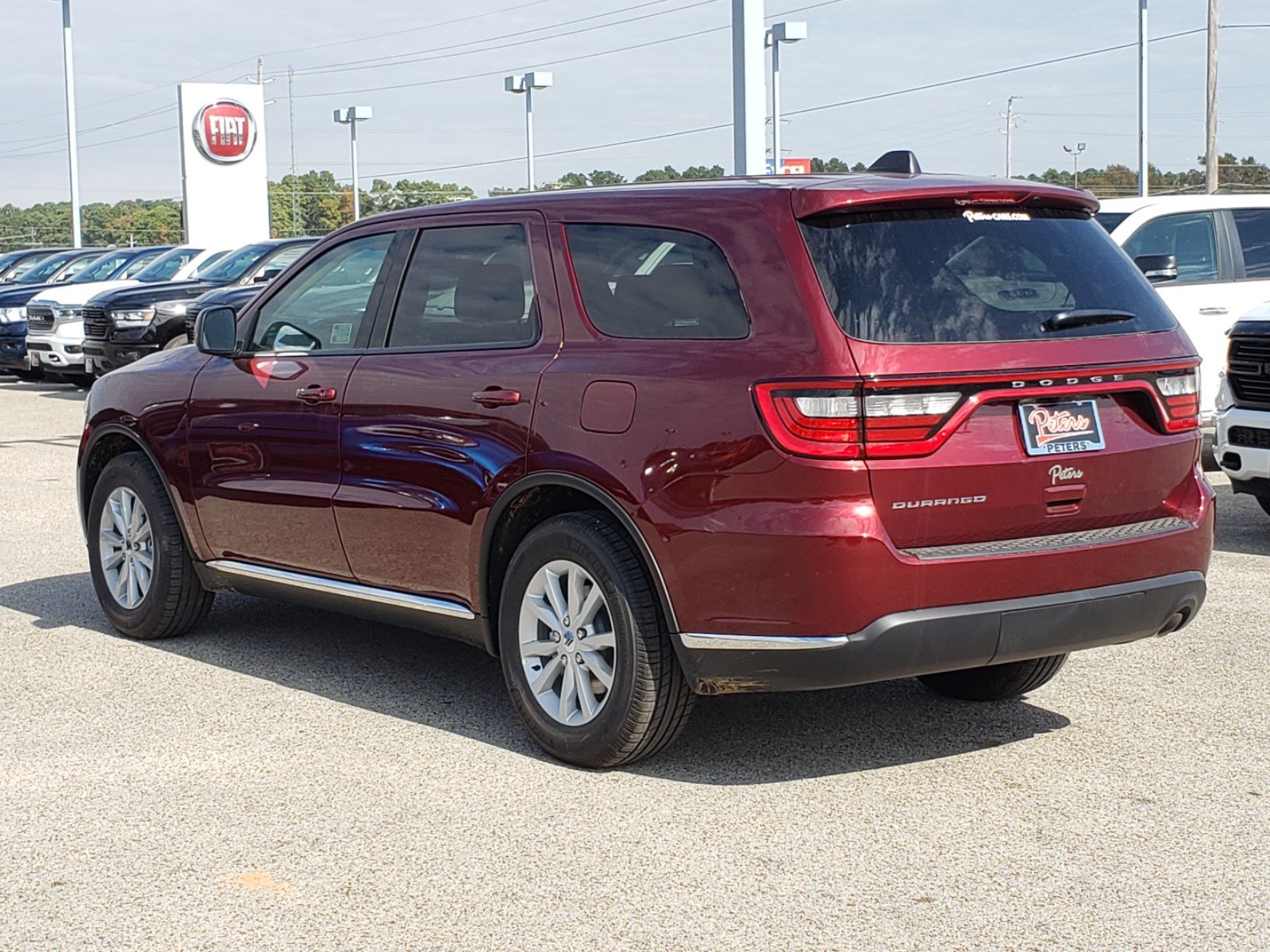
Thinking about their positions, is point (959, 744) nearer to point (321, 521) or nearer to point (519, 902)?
point (519, 902)

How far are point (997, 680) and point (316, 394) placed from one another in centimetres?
266

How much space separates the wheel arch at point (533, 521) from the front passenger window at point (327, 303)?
1.09 metres

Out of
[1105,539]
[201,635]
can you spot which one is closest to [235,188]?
[201,635]

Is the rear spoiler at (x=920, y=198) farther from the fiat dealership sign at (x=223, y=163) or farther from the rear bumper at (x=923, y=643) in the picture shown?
the fiat dealership sign at (x=223, y=163)

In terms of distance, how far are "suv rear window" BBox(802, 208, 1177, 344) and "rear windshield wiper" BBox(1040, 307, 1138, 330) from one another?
10mm

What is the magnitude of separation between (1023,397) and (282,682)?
10.3 ft

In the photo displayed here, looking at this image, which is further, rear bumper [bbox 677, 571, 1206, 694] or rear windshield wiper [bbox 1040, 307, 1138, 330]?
rear windshield wiper [bbox 1040, 307, 1138, 330]

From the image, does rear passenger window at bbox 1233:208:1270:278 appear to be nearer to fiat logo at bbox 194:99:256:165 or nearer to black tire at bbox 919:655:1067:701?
black tire at bbox 919:655:1067:701

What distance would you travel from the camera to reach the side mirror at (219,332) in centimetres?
670

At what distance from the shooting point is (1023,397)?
4785 millimetres

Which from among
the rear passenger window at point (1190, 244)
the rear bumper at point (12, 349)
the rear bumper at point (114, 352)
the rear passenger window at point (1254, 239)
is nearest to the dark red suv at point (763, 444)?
the rear passenger window at point (1190, 244)

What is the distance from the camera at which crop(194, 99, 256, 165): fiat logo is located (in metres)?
47.2

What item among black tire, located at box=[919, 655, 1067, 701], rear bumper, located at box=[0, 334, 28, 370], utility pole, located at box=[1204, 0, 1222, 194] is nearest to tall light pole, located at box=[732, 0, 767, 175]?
black tire, located at box=[919, 655, 1067, 701]

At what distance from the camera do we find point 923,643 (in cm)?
469
